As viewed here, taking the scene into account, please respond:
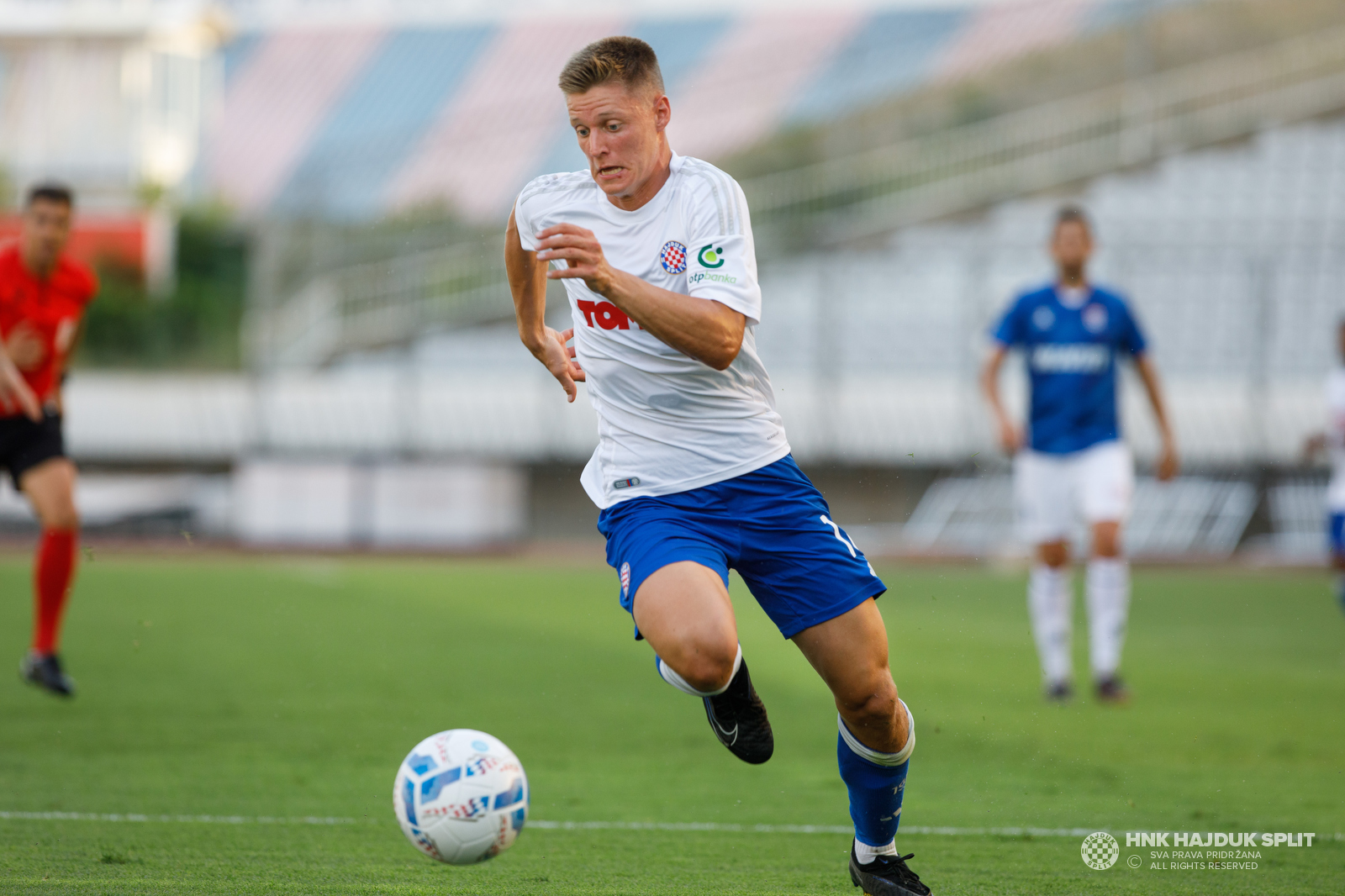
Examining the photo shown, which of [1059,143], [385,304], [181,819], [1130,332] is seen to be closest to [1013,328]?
[1130,332]

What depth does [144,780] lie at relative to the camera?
219 inches

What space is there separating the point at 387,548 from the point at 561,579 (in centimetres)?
343

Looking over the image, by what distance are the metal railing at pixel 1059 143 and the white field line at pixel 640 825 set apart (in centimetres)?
1767

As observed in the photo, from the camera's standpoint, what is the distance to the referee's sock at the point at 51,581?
7250 millimetres

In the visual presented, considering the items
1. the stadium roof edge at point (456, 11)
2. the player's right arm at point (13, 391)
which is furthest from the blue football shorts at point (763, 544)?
the stadium roof edge at point (456, 11)

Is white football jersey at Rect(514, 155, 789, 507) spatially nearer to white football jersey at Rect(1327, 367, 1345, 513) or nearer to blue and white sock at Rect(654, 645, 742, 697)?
blue and white sock at Rect(654, 645, 742, 697)

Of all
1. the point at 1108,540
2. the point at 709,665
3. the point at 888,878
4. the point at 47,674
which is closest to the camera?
the point at 709,665

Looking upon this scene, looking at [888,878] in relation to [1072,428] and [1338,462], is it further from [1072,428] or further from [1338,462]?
[1338,462]

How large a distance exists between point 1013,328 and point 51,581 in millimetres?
5351

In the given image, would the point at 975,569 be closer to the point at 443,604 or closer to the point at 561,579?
the point at 561,579

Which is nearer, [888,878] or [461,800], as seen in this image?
[461,800]

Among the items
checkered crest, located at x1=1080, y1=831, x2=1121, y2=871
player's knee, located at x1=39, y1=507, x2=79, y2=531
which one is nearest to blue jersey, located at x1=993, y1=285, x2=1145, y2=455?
checkered crest, located at x1=1080, y1=831, x2=1121, y2=871

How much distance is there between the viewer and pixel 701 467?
4.05m

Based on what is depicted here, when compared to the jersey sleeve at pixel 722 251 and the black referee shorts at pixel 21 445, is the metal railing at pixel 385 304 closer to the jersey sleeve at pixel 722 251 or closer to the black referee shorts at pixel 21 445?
the black referee shorts at pixel 21 445
